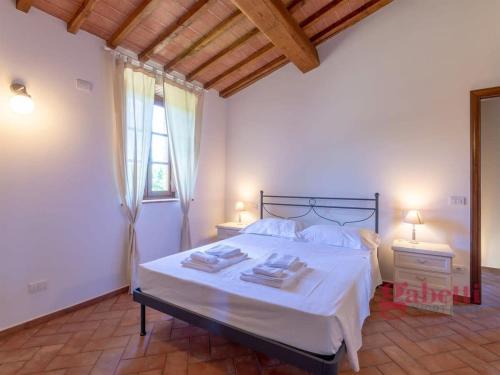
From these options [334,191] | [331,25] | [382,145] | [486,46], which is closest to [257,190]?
[334,191]

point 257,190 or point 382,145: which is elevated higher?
point 382,145

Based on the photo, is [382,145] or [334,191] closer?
[382,145]

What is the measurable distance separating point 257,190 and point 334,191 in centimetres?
127

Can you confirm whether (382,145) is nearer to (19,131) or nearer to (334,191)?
(334,191)

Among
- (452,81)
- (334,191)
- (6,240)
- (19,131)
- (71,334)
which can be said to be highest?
(452,81)

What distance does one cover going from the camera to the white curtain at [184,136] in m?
3.56

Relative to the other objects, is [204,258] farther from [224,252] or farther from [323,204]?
[323,204]

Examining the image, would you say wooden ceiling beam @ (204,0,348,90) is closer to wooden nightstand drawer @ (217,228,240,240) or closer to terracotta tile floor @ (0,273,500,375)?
wooden nightstand drawer @ (217,228,240,240)

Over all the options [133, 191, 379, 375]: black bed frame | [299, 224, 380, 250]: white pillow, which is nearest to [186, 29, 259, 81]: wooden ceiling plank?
[299, 224, 380, 250]: white pillow

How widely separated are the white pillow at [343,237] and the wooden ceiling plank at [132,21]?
117 inches

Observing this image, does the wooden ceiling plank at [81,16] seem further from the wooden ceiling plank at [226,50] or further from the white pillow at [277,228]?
the white pillow at [277,228]

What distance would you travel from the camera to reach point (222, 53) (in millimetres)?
3449

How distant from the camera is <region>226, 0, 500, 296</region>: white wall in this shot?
2.89 meters

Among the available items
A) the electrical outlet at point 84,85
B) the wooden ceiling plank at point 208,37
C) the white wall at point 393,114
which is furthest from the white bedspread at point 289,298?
the wooden ceiling plank at point 208,37
